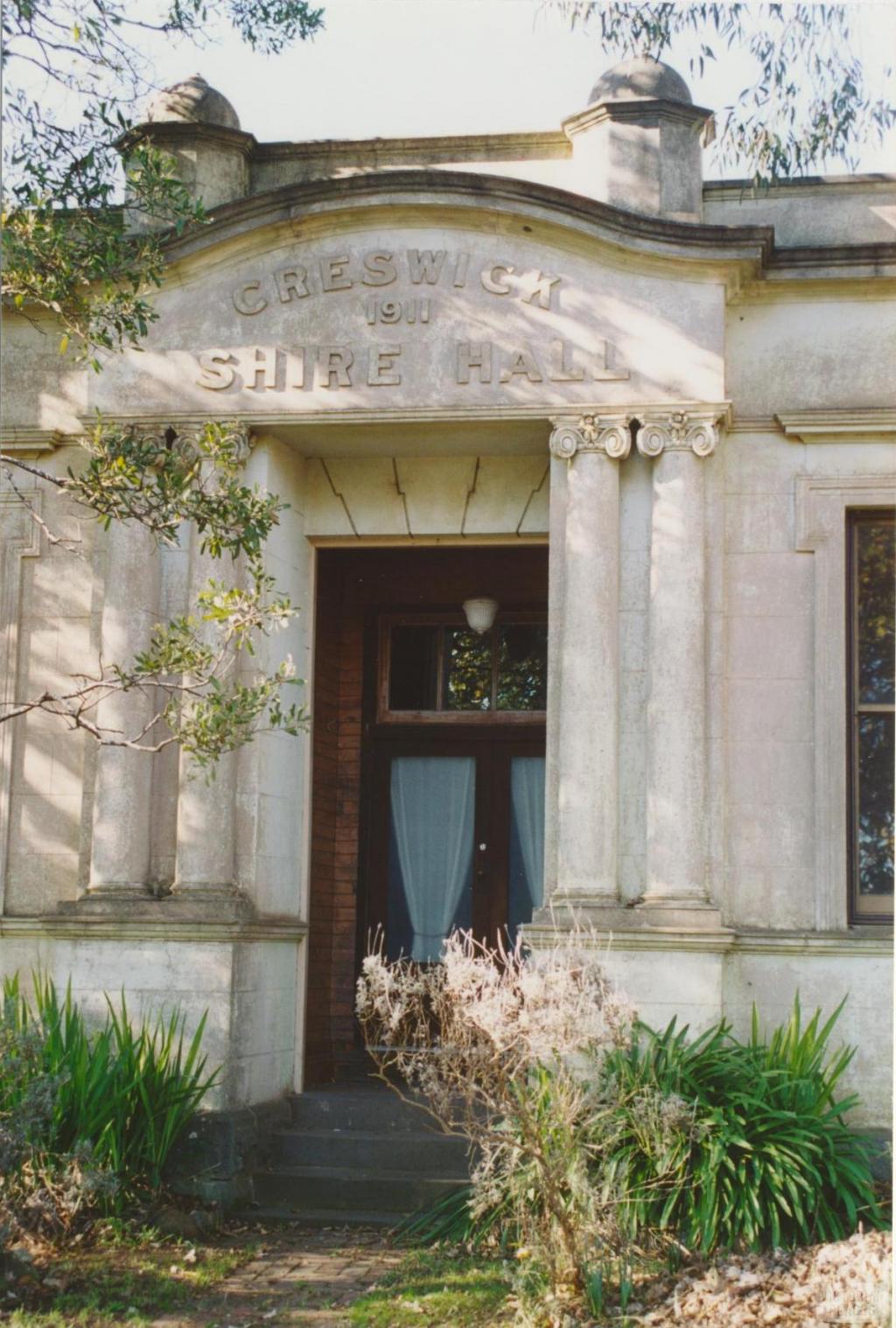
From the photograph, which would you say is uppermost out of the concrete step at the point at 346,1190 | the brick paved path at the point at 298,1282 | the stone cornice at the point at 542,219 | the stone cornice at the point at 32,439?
the stone cornice at the point at 542,219

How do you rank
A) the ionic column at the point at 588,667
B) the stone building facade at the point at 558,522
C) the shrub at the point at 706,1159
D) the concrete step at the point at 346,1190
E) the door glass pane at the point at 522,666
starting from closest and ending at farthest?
the shrub at the point at 706,1159, the concrete step at the point at 346,1190, the ionic column at the point at 588,667, the stone building facade at the point at 558,522, the door glass pane at the point at 522,666

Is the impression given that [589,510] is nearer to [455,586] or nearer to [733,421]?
[733,421]

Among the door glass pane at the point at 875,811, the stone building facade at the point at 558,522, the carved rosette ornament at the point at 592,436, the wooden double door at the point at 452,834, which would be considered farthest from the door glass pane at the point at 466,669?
the door glass pane at the point at 875,811

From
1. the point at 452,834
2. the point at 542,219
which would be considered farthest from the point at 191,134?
the point at 452,834

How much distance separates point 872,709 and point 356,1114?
3.82 meters

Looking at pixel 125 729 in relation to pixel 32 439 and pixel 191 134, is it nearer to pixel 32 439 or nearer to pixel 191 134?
pixel 32 439

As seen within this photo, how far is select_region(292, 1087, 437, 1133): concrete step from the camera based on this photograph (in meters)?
9.60

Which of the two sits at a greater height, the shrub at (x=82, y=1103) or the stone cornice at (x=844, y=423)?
the stone cornice at (x=844, y=423)

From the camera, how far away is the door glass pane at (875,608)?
9594 mm

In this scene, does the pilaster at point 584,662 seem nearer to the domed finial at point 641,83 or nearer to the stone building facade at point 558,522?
the stone building facade at point 558,522

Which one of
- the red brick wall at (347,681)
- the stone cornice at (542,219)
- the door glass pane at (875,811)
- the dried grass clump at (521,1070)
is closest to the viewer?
the dried grass clump at (521,1070)

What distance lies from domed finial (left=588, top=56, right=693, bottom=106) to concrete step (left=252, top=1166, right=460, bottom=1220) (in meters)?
6.31

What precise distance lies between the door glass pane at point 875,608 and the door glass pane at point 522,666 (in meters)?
2.28

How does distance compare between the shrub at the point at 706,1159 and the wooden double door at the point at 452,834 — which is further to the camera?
the wooden double door at the point at 452,834
